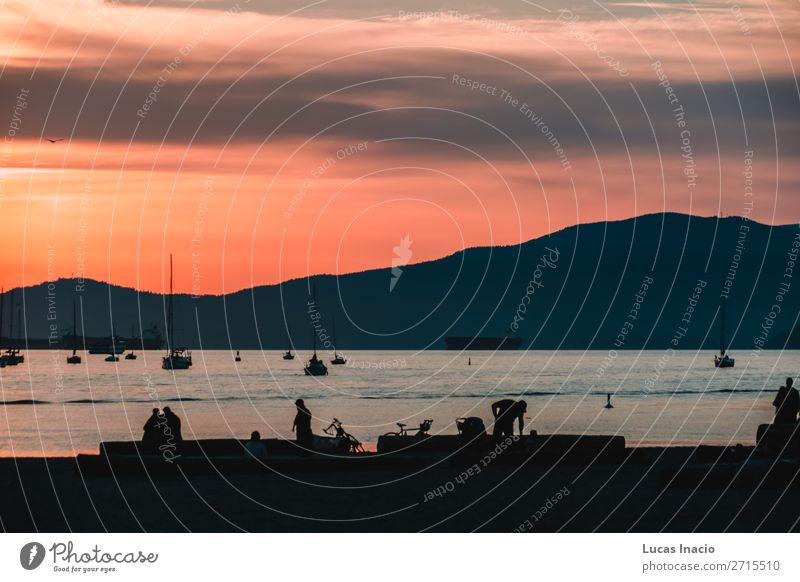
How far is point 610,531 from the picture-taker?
21219 millimetres

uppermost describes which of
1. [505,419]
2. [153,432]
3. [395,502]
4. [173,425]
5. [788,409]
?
[173,425]

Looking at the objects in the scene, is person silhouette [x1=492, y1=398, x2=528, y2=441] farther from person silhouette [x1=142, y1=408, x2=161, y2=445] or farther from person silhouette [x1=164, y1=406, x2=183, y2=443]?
person silhouette [x1=142, y1=408, x2=161, y2=445]

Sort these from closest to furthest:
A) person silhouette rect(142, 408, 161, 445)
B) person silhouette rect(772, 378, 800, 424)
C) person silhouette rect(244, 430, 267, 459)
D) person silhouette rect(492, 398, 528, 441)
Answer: person silhouette rect(244, 430, 267, 459), person silhouette rect(772, 378, 800, 424), person silhouette rect(142, 408, 161, 445), person silhouette rect(492, 398, 528, 441)

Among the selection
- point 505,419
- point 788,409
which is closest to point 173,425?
point 505,419

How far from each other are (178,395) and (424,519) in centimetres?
10711

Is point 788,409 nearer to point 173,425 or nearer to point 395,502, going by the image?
point 395,502

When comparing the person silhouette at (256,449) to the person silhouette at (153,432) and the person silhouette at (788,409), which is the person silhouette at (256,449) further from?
the person silhouette at (788,409)

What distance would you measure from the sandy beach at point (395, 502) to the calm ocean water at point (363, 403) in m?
21.2

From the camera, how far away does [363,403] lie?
115m

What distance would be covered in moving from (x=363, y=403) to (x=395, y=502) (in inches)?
3563

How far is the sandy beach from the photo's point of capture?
70.4 feet

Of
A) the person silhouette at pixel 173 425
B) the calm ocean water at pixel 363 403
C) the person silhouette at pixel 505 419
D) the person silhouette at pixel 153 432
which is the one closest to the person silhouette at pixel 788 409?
the person silhouette at pixel 505 419

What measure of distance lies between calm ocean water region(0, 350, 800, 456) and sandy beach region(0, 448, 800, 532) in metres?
21.2

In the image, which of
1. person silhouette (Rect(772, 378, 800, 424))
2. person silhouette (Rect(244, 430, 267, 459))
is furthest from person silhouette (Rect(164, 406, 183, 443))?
person silhouette (Rect(772, 378, 800, 424))
